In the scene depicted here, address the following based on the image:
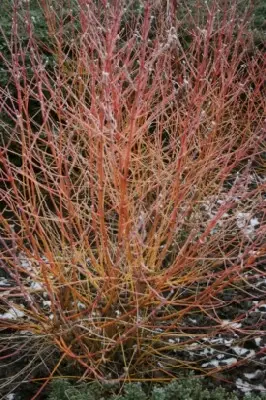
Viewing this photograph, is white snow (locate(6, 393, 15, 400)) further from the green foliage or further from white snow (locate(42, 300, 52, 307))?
white snow (locate(42, 300, 52, 307))

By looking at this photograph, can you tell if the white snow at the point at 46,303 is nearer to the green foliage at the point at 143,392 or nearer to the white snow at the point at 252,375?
the green foliage at the point at 143,392

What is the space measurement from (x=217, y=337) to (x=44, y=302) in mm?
1023

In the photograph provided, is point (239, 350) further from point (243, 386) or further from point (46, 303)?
point (46, 303)

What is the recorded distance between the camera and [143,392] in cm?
264

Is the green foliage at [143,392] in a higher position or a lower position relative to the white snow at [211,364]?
higher

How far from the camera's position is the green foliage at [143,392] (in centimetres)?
262

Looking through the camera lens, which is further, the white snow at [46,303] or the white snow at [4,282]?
the white snow at [4,282]

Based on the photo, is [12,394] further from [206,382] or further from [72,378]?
[206,382]

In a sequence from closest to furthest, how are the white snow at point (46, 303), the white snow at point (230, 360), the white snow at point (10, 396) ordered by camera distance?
the white snow at point (10, 396)
the white snow at point (230, 360)
the white snow at point (46, 303)

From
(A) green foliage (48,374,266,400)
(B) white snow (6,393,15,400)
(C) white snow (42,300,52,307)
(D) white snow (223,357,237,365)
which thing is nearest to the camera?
(A) green foliage (48,374,266,400)

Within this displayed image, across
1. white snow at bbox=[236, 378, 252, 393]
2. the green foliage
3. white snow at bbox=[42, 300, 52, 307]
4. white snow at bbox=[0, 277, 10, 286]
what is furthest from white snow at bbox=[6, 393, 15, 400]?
white snow at bbox=[236, 378, 252, 393]

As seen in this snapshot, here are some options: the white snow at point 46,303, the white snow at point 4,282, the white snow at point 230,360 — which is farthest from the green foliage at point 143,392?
the white snow at point 4,282

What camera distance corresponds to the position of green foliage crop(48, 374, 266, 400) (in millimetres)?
2615

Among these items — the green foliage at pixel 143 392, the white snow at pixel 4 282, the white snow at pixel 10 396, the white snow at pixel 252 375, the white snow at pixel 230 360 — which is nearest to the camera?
the green foliage at pixel 143 392
